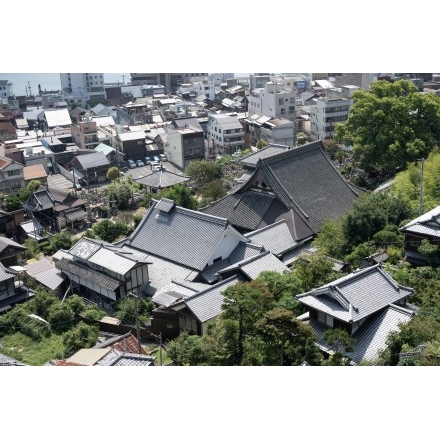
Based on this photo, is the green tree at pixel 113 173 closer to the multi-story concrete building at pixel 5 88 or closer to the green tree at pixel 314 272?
the green tree at pixel 314 272

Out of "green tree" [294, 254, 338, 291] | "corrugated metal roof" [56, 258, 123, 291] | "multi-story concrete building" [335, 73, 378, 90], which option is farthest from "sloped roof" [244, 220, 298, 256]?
"multi-story concrete building" [335, 73, 378, 90]

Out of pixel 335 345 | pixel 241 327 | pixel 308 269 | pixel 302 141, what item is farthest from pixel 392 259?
pixel 302 141

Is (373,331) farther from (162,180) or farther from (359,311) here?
(162,180)

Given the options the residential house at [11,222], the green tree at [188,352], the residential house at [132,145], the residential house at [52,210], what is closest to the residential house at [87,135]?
the residential house at [132,145]

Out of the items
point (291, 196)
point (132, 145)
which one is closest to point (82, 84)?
point (132, 145)

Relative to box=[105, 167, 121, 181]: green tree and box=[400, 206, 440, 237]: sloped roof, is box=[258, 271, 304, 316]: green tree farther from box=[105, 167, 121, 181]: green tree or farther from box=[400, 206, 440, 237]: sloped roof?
box=[105, 167, 121, 181]: green tree

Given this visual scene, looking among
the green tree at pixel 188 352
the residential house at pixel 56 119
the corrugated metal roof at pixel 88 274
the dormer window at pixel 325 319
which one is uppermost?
the dormer window at pixel 325 319

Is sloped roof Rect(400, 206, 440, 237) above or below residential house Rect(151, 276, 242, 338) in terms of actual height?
above
